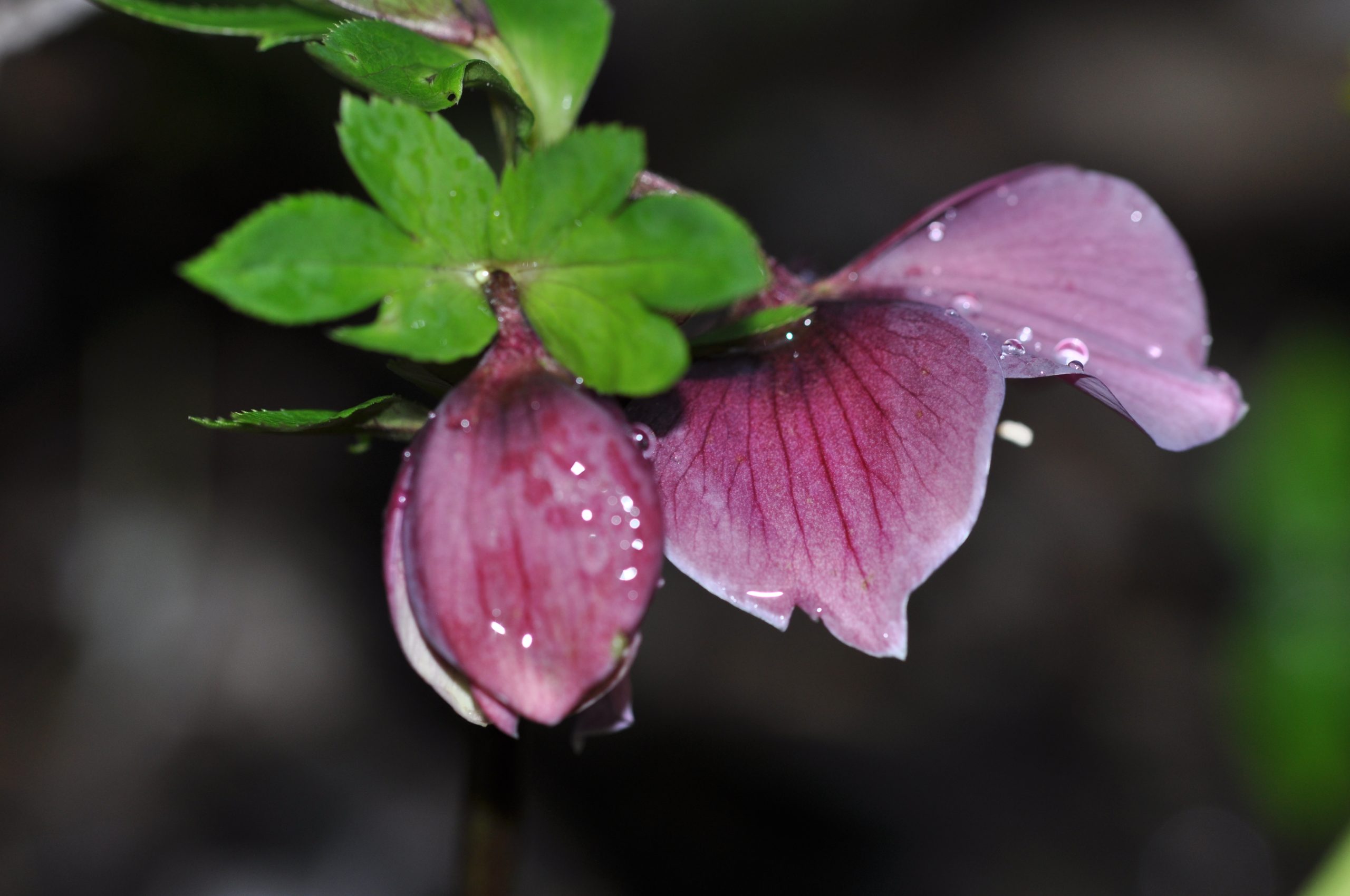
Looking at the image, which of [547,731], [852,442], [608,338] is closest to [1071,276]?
[852,442]

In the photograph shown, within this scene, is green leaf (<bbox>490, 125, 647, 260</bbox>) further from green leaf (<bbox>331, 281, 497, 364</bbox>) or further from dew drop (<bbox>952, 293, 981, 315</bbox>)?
dew drop (<bbox>952, 293, 981, 315</bbox>)

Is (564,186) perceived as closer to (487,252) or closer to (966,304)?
(487,252)

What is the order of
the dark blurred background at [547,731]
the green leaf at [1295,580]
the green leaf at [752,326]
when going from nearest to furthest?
the green leaf at [752,326] < the dark blurred background at [547,731] < the green leaf at [1295,580]

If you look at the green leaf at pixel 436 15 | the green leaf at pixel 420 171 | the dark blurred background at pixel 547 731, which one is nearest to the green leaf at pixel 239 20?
the green leaf at pixel 436 15

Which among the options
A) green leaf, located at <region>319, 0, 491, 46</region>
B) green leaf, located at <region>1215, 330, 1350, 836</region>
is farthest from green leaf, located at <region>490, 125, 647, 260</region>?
green leaf, located at <region>1215, 330, 1350, 836</region>

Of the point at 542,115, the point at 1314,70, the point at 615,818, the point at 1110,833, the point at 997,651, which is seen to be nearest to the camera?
the point at 542,115

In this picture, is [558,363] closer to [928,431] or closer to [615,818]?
[928,431]

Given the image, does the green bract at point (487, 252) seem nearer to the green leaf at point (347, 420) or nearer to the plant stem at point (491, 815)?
the green leaf at point (347, 420)

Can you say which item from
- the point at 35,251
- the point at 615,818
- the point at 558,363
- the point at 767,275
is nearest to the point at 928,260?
the point at 767,275
